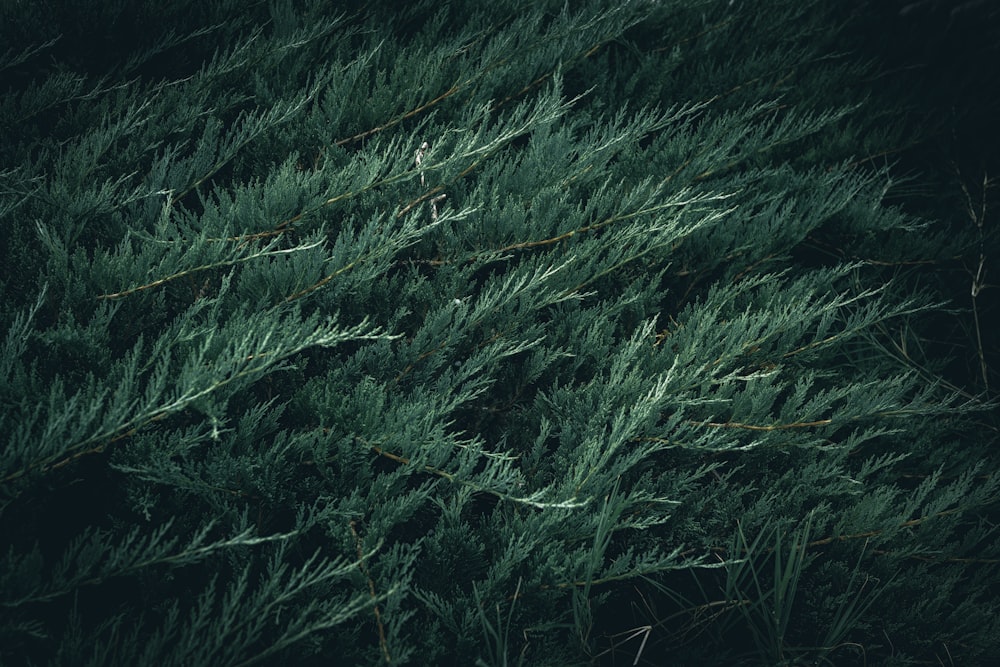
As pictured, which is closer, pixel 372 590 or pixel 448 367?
pixel 372 590

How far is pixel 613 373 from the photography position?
1.53 m

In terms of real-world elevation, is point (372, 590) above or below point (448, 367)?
below

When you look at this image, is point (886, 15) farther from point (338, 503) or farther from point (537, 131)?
point (338, 503)

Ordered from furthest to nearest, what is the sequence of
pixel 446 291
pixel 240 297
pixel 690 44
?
1. pixel 690 44
2. pixel 446 291
3. pixel 240 297

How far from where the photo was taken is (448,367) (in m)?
1.50

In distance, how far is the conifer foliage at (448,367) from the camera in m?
1.22

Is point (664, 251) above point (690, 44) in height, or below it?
below

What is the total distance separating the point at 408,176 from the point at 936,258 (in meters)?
1.77

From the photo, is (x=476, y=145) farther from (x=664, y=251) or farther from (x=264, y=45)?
(x=264, y=45)

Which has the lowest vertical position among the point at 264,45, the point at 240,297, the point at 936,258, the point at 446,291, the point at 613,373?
the point at 936,258

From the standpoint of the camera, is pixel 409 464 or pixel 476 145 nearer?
pixel 409 464

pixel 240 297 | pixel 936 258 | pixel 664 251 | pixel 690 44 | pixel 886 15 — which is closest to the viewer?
pixel 240 297

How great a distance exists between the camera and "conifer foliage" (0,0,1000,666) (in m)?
1.22

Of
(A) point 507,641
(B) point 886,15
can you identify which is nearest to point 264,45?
(A) point 507,641
